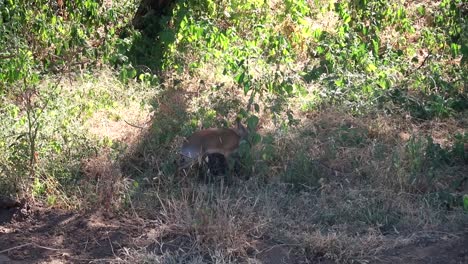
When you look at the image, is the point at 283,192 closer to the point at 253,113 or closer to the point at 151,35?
the point at 253,113

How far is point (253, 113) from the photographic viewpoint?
7.25 metres

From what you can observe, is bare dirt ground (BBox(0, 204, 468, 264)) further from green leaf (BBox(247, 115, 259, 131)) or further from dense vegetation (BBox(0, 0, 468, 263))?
green leaf (BBox(247, 115, 259, 131))

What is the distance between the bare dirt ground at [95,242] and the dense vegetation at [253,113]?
0.46 feet

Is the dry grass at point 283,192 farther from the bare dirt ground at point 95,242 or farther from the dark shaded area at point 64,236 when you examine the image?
the dark shaded area at point 64,236

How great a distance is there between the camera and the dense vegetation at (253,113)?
18.9ft

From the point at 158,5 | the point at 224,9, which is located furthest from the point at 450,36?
the point at 158,5

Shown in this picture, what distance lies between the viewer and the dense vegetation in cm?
575

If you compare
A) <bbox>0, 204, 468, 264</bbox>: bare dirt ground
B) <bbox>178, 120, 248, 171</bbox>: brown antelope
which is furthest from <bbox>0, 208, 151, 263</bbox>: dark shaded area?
<bbox>178, 120, 248, 171</bbox>: brown antelope

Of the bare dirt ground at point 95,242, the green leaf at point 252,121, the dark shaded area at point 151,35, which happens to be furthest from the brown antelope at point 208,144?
the dark shaded area at point 151,35

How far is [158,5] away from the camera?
350 inches

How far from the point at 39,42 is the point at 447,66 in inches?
174

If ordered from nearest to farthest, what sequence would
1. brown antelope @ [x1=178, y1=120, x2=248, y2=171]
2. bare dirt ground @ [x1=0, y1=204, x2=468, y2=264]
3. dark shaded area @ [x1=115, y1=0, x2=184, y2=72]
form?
bare dirt ground @ [x1=0, y1=204, x2=468, y2=264]
brown antelope @ [x1=178, y1=120, x2=248, y2=171]
dark shaded area @ [x1=115, y1=0, x2=184, y2=72]

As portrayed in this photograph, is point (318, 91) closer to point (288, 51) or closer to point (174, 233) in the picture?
point (288, 51)

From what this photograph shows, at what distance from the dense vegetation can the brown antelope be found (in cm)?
14
